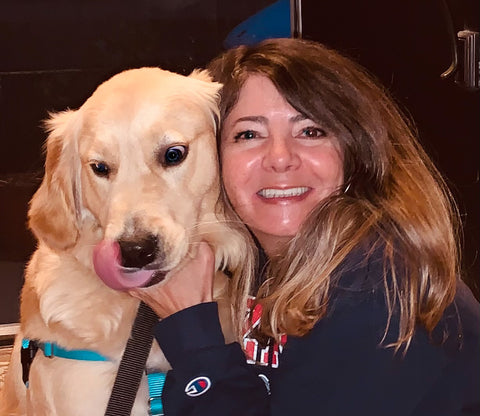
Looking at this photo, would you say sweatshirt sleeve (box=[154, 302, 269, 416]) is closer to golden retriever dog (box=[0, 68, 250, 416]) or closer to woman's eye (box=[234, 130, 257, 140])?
golden retriever dog (box=[0, 68, 250, 416])

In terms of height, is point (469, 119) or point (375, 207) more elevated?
point (375, 207)

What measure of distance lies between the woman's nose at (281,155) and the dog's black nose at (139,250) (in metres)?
0.25

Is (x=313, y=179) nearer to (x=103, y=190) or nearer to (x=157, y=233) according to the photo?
(x=157, y=233)

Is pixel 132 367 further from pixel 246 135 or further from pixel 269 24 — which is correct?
pixel 269 24

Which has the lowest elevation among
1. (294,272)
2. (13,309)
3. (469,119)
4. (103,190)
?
(13,309)

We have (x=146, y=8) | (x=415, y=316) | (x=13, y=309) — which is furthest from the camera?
(x=146, y=8)

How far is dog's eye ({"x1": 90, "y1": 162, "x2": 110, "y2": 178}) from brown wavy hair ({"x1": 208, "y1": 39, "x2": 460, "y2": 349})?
0.26 metres

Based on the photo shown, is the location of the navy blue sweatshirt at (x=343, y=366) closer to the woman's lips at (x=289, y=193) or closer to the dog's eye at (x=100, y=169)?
the woman's lips at (x=289, y=193)

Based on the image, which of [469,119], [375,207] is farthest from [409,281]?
[469,119]

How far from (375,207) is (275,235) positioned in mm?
220

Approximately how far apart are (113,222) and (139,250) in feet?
0.24

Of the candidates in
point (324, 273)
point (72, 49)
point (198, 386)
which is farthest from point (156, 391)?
point (72, 49)

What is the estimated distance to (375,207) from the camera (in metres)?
1.27

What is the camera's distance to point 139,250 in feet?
4.13
